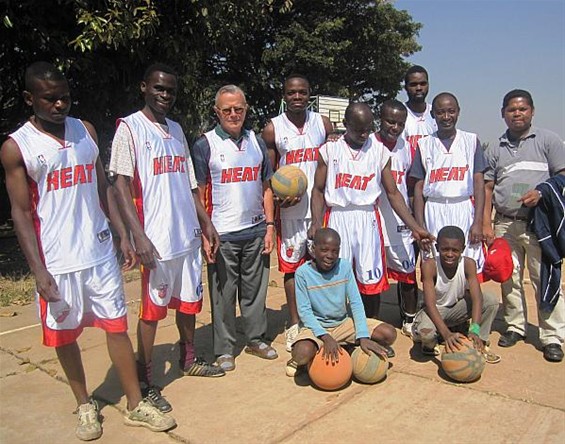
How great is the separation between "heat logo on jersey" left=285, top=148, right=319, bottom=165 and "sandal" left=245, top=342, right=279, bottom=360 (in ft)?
5.18

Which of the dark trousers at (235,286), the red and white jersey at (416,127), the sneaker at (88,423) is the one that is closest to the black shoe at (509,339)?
the red and white jersey at (416,127)

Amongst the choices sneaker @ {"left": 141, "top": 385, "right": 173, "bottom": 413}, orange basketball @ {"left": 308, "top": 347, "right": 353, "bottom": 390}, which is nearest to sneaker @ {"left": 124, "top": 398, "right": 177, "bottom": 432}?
sneaker @ {"left": 141, "top": 385, "right": 173, "bottom": 413}

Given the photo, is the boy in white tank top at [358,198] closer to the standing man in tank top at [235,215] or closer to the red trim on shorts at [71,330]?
the standing man in tank top at [235,215]

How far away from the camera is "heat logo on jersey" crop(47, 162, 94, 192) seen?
308 centimetres

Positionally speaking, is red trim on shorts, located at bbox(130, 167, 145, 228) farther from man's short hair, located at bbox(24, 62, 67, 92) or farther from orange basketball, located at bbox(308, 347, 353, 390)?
orange basketball, located at bbox(308, 347, 353, 390)

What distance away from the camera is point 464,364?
12.7 feet

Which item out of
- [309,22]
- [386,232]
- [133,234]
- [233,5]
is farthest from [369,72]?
[133,234]

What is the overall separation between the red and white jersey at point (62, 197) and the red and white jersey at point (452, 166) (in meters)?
2.80

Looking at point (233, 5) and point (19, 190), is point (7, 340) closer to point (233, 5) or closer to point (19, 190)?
point (19, 190)

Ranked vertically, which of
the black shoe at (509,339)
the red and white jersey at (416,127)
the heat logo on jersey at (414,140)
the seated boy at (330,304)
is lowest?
the black shoe at (509,339)

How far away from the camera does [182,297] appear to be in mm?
3824

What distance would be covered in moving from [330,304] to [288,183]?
3.36ft

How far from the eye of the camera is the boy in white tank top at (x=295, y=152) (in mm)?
4734

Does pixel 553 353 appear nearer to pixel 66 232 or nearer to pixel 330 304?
pixel 330 304
